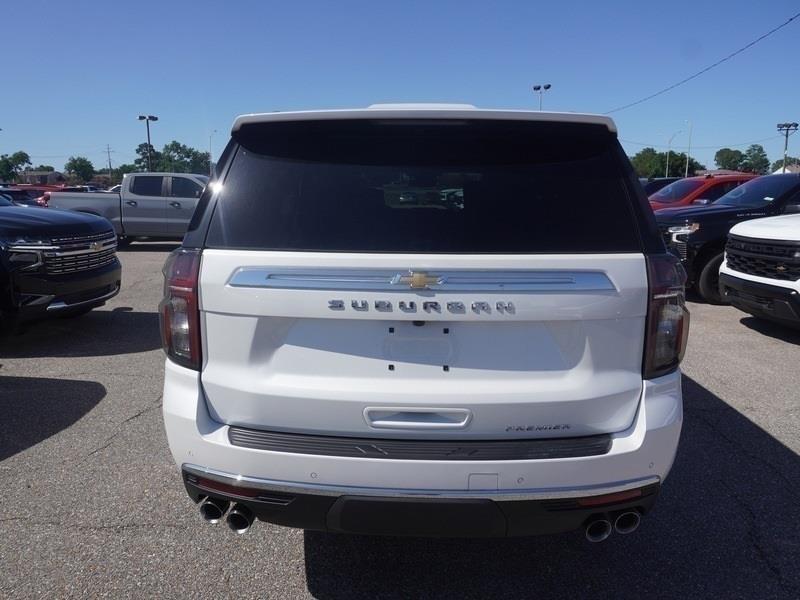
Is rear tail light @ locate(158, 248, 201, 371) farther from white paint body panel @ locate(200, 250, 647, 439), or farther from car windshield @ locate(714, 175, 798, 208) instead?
car windshield @ locate(714, 175, 798, 208)

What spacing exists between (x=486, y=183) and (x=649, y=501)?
135 cm

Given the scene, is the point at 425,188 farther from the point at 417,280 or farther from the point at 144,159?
the point at 144,159

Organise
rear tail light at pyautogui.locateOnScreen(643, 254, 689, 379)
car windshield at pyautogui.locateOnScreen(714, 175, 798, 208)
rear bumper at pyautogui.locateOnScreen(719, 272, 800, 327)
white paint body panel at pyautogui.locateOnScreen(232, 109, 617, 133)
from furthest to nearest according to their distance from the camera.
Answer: car windshield at pyautogui.locateOnScreen(714, 175, 798, 208) < rear bumper at pyautogui.locateOnScreen(719, 272, 800, 327) < white paint body panel at pyautogui.locateOnScreen(232, 109, 617, 133) < rear tail light at pyautogui.locateOnScreen(643, 254, 689, 379)

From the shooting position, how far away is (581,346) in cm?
229

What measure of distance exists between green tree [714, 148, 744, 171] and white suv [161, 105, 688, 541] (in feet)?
458

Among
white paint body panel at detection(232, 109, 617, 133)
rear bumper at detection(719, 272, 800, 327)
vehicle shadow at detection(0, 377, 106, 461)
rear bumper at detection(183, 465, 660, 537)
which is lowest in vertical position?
vehicle shadow at detection(0, 377, 106, 461)

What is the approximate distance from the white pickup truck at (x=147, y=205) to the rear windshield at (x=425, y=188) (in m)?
14.9

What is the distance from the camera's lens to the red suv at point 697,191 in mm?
13188

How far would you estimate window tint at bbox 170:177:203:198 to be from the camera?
16734 mm

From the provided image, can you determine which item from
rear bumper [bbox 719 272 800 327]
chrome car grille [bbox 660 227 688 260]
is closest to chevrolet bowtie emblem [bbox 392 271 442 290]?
rear bumper [bbox 719 272 800 327]

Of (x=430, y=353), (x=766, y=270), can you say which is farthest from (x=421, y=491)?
(x=766, y=270)

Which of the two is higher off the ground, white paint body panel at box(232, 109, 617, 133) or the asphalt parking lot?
white paint body panel at box(232, 109, 617, 133)

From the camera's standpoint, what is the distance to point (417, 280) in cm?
222

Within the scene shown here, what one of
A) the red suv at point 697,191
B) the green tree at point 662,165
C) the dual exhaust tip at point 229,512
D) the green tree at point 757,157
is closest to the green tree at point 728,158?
the green tree at point 757,157
